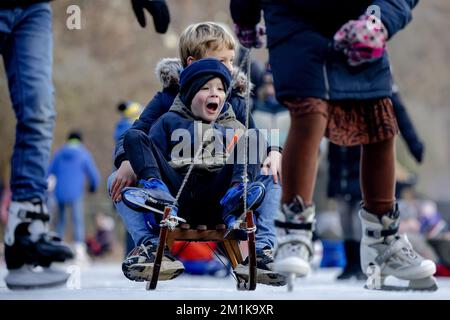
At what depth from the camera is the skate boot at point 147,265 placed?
317 centimetres

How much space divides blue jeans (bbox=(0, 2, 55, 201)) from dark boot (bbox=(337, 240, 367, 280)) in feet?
8.86

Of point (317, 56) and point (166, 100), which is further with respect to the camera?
point (166, 100)

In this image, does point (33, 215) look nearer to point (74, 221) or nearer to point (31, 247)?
point (31, 247)

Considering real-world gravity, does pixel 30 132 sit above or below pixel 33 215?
above

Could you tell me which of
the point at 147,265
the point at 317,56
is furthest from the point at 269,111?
the point at 147,265

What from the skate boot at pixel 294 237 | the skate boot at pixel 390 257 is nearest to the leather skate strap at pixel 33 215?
the skate boot at pixel 294 237

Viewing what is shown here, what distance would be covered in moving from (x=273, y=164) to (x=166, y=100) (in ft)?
1.28

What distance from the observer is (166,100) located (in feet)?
11.1

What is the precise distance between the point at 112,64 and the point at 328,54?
1789cm

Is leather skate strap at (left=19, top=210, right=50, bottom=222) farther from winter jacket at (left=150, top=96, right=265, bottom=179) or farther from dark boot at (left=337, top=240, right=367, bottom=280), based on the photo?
dark boot at (left=337, top=240, right=367, bottom=280)

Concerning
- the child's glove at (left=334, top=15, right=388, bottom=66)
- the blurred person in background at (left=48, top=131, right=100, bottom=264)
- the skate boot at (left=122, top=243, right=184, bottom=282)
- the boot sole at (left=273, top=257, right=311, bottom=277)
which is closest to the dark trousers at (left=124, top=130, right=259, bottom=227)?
the skate boot at (left=122, top=243, right=184, bottom=282)

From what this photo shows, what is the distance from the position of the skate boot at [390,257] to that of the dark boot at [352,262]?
2385 mm
